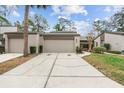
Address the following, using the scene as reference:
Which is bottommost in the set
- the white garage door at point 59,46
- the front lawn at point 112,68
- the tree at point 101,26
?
the front lawn at point 112,68

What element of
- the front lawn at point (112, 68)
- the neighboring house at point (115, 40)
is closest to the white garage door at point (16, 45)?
the neighboring house at point (115, 40)

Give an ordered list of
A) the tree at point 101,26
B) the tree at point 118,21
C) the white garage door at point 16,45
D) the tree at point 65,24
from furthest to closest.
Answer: the tree at point 101,26 < the tree at point 118,21 < the tree at point 65,24 < the white garage door at point 16,45

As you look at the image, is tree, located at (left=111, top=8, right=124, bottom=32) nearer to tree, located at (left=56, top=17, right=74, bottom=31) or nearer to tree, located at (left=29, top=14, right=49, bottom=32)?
tree, located at (left=56, top=17, right=74, bottom=31)

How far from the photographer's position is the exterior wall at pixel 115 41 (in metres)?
27.5

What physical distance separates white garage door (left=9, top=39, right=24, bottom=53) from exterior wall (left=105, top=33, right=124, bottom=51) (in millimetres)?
11809

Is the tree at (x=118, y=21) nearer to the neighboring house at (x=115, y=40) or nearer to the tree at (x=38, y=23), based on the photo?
the tree at (x=38, y=23)

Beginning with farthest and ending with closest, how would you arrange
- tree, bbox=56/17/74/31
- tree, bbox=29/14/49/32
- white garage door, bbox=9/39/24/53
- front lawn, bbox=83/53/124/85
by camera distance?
tree, bbox=56/17/74/31, tree, bbox=29/14/49/32, white garage door, bbox=9/39/24/53, front lawn, bbox=83/53/124/85

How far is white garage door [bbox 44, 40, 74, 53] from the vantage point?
27.6m

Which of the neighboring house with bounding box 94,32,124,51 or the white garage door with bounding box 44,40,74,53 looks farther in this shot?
the white garage door with bounding box 44,40,74,53

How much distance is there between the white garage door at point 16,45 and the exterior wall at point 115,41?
38.7 feet

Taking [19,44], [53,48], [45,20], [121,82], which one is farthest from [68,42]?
[45,20]

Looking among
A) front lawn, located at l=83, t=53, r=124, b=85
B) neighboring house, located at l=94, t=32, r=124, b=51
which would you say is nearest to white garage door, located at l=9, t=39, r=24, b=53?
neighboring house, located at l=94, t=32, r=124, b=51

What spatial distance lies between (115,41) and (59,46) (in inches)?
296
